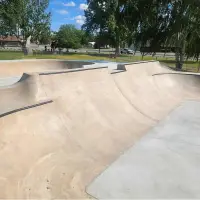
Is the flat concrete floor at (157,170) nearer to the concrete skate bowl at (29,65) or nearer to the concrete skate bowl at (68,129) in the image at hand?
the concrete skate bowl at (68,129)

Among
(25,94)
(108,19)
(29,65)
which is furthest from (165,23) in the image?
(25,94)

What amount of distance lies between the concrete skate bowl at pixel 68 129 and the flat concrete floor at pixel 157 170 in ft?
0.86

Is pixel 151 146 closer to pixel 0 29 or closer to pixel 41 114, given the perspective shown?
pixel 41 114

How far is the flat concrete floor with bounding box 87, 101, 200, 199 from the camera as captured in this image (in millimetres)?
4223

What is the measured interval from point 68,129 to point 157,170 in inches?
86.8

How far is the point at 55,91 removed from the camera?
6.73 meters

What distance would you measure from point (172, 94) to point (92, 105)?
6069 mm

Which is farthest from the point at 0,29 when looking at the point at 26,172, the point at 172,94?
the point at 26,172

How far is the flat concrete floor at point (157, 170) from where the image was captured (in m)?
4.22

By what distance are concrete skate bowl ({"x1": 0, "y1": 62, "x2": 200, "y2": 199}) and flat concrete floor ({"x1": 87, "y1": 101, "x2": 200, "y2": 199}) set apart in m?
0.26

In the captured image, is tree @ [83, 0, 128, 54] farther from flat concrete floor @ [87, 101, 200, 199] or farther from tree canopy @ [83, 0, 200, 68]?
flat concrete floor @ [87, 101, 200, 199]

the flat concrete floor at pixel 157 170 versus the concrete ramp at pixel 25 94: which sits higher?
the concrete ramp at pixel 25 94

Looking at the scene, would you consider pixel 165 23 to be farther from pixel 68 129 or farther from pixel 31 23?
pixel 31 23

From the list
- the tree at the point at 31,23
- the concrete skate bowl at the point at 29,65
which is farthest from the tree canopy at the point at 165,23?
the tree at the point at 31,23
